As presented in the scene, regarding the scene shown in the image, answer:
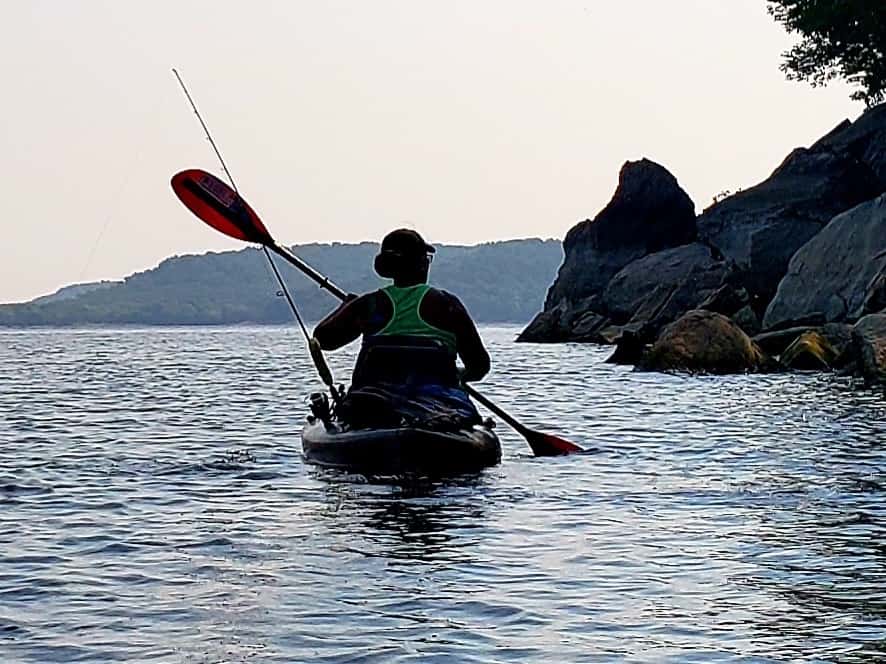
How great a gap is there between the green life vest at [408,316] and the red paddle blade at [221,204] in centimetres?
387

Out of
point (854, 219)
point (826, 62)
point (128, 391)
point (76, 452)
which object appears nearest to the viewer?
point (76, 452)

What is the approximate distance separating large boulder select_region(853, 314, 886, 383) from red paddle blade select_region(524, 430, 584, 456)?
38.5 ft

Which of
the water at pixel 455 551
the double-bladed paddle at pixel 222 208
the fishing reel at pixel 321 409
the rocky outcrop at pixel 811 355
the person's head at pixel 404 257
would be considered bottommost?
the water at pixel 455 551

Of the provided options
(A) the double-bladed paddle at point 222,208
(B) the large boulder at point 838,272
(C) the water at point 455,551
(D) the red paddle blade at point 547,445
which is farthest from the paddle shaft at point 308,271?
(B) the large boulder at point 838,272

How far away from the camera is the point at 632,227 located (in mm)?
65375

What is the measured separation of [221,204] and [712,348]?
1704cm

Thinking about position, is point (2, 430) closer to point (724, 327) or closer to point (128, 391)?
point (128, 391)

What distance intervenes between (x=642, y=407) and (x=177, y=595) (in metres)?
16.1

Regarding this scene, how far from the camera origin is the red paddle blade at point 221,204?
1727 cm

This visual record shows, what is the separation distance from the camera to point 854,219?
127 feet

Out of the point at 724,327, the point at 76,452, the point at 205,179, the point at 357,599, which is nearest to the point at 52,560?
the point at 357,599

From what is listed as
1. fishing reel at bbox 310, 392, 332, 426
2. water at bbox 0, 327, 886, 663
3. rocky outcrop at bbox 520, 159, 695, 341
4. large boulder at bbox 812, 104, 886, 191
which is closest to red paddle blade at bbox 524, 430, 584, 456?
water at bbox 0, 327, 886, 663

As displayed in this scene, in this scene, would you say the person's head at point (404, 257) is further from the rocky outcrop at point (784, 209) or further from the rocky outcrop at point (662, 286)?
the rocky outcrop at point (784, 209)

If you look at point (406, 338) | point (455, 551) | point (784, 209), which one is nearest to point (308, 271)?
point (406, 338)
